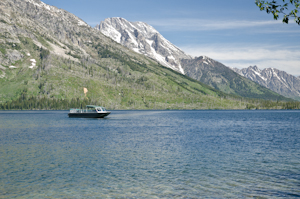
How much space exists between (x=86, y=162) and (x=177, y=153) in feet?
63.6

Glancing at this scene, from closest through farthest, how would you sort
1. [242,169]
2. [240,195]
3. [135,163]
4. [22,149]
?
[240,195], [242,169], [135,163], [22,149]

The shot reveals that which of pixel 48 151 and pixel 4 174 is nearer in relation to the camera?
pixel 4 174

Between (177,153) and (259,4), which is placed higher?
(259,4)

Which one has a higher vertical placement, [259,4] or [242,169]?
[259,4]

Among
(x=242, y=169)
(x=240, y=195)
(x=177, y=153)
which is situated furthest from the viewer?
(x=177, y=153)

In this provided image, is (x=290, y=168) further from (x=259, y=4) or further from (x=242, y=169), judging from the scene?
(x=259, y=4)

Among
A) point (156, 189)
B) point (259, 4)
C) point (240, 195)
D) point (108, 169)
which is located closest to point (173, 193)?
point (156, 189)

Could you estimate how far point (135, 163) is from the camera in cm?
4606

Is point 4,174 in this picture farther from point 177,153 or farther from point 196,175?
point 177,153

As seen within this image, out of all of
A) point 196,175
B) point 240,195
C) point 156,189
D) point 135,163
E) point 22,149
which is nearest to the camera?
point 240,195

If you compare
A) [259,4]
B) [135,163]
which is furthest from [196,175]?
[259,4]

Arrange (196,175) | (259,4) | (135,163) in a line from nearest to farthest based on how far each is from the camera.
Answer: (259,4) → (196,175) → (135,163)

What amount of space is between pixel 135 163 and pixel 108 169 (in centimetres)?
590

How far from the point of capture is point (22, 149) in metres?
61.5
